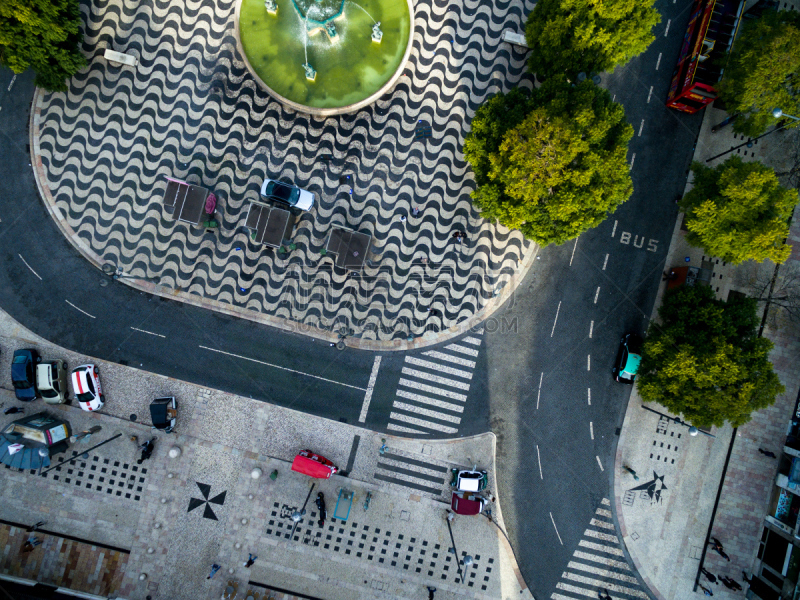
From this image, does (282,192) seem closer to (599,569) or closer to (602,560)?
(602,560)

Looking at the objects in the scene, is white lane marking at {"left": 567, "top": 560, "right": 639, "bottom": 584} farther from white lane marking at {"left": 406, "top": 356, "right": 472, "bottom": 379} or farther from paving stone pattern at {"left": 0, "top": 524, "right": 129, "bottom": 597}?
paving stone pattern at {"left": 0, "top": 524, "right": 129, "bottom": 597}

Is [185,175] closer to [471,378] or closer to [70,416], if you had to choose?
[70,416]

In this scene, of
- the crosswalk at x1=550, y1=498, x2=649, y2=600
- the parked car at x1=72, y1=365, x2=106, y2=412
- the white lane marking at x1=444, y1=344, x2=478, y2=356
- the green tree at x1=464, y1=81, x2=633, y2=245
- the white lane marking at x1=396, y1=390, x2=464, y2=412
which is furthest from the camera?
the white lane marking at x1=444, y1=344, x2=478, y2=356

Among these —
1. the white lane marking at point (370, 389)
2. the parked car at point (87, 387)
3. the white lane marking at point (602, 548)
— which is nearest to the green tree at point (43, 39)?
the parked car at point (87, 387)

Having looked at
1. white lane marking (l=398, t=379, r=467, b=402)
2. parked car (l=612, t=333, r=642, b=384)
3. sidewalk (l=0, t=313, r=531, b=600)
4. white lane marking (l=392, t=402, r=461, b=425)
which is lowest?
sidewalk (l=0, t=313, r=531, b=600)

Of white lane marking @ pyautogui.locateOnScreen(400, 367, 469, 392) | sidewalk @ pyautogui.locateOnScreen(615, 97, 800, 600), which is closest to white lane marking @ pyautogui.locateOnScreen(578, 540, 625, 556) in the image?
sidewalk @ pyautogui.locateOnScreen(615, 97, 800, 600)
